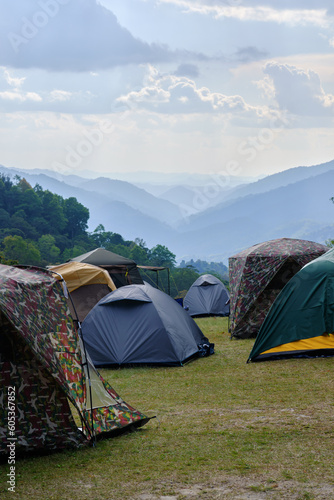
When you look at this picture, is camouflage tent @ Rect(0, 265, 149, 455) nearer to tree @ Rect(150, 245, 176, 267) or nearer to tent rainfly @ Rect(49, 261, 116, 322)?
tent rainfly @ Rect(49, 261, 116, 322)

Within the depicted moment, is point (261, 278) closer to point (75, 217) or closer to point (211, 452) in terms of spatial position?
point (211, 452)

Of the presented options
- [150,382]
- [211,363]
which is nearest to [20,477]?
[150,382]

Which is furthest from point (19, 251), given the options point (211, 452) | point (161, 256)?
point (211, 452)

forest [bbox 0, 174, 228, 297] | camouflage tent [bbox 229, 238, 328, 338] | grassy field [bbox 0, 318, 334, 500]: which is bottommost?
grassy field [bbox 0, 318, 334, 500]

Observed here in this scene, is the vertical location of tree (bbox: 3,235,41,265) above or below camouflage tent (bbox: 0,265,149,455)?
above

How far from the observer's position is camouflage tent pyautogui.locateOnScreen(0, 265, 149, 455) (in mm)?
5609

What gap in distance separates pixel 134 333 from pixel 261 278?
14.7ft

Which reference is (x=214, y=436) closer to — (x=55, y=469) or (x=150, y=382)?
(x=55, y=469)

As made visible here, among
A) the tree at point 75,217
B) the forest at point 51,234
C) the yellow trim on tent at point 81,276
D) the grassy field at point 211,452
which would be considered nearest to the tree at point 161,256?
the forest at point 51,234

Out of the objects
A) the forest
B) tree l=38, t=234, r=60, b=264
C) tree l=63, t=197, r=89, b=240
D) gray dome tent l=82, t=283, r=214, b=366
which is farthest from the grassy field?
tree l=63, t=197, r=89, b=240

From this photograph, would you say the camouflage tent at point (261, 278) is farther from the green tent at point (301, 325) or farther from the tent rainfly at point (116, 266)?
the tent rainfly at point (116, 266)

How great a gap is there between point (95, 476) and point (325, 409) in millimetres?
3167

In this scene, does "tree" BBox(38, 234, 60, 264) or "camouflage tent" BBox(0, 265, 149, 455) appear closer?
"camouflage tent" BBox(0, 265, 149, 455)

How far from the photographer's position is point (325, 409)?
23.2 ft
